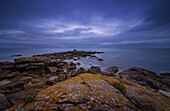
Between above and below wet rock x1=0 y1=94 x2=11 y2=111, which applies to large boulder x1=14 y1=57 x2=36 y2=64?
above

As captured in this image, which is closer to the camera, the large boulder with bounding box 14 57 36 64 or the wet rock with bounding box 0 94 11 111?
the wet rock with bounding box 0 94 11 111

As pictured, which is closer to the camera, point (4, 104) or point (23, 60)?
point (4, 104)

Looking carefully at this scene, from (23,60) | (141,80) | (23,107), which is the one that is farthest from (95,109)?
(23,60)

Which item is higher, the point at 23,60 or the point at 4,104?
the point at 23,60

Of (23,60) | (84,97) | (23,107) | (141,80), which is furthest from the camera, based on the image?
(23,60)

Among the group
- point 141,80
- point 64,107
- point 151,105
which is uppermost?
point 64,107

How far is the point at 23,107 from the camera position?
2.75 meters

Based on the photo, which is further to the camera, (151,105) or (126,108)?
(151,105)

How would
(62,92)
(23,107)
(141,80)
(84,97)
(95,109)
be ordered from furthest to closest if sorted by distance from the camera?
1. (141,80)
2. (62,92)
3. (84,97)
4. (23,107)
5. (95,109)

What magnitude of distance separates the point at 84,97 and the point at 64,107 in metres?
0.88

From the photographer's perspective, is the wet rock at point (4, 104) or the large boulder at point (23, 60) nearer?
the wet rock at point (4, 104)

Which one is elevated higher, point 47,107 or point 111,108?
point 47,107

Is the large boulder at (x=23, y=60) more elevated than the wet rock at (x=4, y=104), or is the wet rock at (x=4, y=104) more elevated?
the large boulder at (x=23, y=60)

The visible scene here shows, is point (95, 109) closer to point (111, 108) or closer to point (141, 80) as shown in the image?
point (111, 108)
